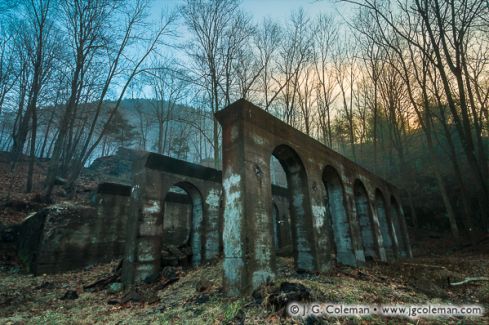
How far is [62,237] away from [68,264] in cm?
116

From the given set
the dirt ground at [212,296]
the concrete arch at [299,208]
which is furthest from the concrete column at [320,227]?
the dirt ground at [212,296]

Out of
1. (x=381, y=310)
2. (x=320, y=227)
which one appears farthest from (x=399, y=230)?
(x=381, y=310)

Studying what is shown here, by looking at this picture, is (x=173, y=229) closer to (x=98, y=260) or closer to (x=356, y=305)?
(x=98, y=260)

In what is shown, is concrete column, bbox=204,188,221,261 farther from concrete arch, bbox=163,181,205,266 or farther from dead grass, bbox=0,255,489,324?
dead grass, bbox=0,255,489,324

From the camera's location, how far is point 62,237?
11070 mm

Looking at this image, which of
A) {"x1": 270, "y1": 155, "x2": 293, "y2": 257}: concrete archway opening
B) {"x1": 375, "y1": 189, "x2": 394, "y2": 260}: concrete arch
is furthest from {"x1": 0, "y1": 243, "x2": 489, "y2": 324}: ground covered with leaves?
{"x1": 270, "y1": 155, "x2": 293, "y2": 257}: concrete archway opening

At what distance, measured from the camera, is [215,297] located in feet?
19.8

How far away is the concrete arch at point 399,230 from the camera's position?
17.0 meters

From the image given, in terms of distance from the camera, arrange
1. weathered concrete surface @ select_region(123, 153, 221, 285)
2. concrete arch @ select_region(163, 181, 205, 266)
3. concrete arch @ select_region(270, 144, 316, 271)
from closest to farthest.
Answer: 1. concrete arch @ select_region(270, 144, 316, 271)
2. weathered concrete surface @ select_region(123, 153, 221, 285)
3. concrete arch @ select_region(163, 181, 205, 266)

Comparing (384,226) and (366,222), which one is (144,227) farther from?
(384,226)

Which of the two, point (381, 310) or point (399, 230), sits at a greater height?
point (399, 230)

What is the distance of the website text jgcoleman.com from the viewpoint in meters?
4.86

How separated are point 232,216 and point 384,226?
42.5ft

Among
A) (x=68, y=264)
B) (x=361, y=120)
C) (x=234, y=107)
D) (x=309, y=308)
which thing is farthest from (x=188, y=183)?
(x=361, y=120)
